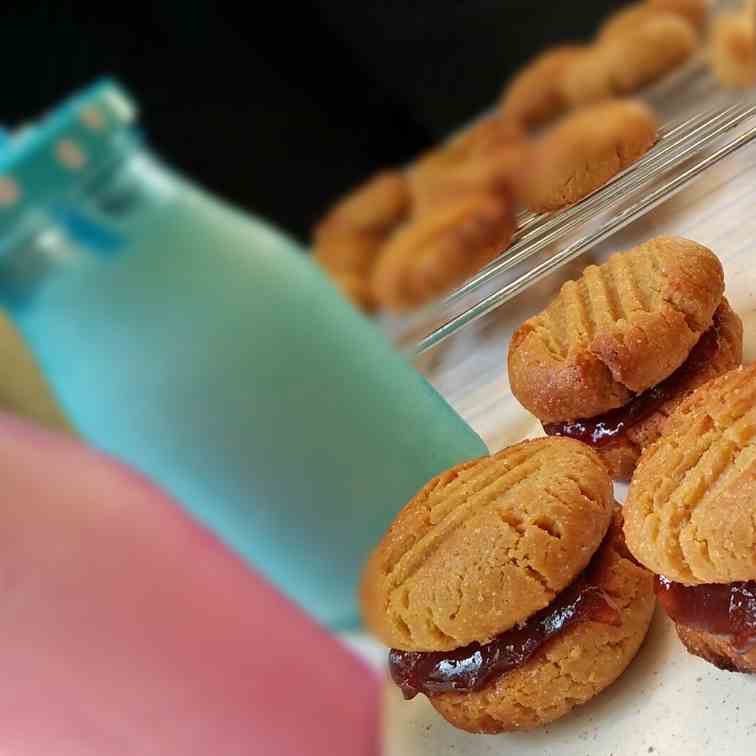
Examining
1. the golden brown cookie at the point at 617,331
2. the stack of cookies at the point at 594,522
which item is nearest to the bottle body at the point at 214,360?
the stack of cookies at the point at 594,522

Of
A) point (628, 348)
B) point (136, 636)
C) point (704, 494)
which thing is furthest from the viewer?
point (628, 348)

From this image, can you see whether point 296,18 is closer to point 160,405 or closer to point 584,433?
point 160,405

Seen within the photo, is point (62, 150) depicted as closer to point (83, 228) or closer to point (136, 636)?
point (83, 228)

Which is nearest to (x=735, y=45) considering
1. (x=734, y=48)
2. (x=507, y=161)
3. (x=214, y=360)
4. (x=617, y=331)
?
(x=734, y=48)

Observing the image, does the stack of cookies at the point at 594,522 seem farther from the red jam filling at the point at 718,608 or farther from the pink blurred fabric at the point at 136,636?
the pink blurred fabric at the point at 136,636

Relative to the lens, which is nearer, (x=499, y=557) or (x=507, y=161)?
(x=507, y=161)

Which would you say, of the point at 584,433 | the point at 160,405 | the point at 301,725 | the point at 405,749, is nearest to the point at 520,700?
the point at 405,749
